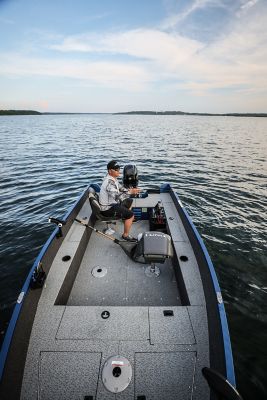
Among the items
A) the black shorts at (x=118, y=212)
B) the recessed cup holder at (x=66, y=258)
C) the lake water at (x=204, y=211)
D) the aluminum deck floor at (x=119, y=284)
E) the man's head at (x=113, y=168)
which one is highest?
the man's head at (x=113, y=168)

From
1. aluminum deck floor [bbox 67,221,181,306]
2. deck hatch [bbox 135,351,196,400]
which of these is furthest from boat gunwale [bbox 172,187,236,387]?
aluminum deck floor [bbox 67,221,181,306]

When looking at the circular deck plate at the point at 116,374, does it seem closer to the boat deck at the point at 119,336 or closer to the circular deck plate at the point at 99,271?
the boat deck at the point at 119,336

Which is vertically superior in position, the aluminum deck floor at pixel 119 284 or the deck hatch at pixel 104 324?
the deck hatch at pixel 104 324

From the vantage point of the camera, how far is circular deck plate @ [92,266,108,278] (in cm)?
505

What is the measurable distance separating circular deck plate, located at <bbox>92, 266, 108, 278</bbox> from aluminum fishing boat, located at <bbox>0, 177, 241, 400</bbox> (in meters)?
0.02

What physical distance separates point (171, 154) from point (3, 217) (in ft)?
58.2

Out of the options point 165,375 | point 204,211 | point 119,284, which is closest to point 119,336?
point 165,375

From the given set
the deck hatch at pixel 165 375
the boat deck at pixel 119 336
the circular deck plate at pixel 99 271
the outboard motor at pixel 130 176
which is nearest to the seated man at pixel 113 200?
the circular deck plate at pixel 99 271

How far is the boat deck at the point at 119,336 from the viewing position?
2900 millimetres

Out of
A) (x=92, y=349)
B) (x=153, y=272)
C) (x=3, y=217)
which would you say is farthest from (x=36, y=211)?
(x=92, y=349)

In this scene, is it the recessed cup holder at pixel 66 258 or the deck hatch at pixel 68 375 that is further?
the recessed cup holder at pixel 66 258

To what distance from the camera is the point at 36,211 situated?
33.9ft

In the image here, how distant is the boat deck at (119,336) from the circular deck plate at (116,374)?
51mm

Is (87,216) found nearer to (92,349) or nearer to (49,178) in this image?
(92,349)
